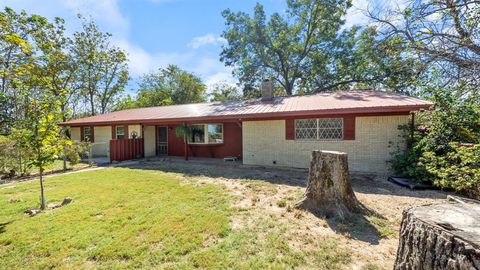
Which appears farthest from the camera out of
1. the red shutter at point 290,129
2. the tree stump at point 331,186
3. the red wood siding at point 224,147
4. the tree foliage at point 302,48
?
the tree foliage at point 302,48

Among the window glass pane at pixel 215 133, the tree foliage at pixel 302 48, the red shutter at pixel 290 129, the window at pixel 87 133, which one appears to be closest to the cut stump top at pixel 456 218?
the red shutter at pixel 290 129

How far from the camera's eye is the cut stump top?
5.07 ft

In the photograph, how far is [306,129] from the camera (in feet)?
29.4

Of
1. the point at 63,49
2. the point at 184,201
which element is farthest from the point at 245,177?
the point at 63,49

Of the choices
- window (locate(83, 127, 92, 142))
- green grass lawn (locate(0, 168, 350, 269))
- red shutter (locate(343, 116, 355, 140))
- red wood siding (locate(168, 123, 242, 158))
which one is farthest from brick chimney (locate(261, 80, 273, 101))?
window (locate(83, 127, 92, 142))

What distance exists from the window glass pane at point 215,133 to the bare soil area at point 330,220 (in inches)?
181

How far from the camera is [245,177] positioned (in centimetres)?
757

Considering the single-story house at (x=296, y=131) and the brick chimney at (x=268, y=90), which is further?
the brick chimney at (x=268, y=90)

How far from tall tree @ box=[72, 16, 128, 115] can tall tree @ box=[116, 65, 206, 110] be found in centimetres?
276

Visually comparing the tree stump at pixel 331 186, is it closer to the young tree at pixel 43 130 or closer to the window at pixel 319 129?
the window at pixel 319 129

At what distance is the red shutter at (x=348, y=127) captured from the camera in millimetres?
8078

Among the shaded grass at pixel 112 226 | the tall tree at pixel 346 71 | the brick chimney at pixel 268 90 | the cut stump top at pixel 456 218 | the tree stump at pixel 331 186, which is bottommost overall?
the shaded grass at pixel 112 226

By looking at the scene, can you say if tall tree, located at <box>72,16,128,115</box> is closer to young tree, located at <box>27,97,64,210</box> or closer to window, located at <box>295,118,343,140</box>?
young tree, located at <box>27,97,64,210</box>

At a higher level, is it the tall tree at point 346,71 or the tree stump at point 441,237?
the tall tree at point 346,71
